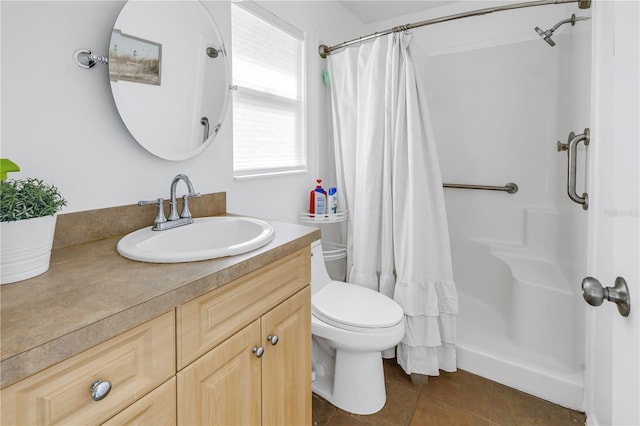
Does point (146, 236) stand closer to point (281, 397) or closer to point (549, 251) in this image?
point (281, 397)

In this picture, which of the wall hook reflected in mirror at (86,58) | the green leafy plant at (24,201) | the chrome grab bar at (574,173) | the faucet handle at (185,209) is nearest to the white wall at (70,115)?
→ the wall hook reflected in mirror at (86,58)

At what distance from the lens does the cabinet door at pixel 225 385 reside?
733 mm

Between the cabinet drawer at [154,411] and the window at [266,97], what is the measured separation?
42.9 inches

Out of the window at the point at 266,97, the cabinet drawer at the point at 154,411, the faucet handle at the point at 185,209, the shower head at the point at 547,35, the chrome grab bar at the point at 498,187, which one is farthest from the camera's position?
the chrome grab bar at the point at 498,187

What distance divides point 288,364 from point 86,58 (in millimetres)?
1154

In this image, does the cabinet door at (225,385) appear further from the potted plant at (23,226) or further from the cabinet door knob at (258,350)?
the potted plant at (23,226)

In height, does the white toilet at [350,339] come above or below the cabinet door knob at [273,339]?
below

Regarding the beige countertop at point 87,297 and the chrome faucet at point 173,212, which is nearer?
the beige countertop at point 87,297

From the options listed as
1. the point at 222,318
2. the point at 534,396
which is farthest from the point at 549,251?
the point at 222,318

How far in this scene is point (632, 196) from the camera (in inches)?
20.9

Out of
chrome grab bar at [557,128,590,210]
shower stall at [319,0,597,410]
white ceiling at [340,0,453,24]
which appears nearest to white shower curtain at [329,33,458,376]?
shower stall at [319,0,597,410]

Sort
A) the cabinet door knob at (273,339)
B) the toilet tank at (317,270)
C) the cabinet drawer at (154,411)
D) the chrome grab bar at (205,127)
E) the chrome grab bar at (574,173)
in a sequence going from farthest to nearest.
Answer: the toilet tank at (317,270)
the chrome grab bar at (574,173)
the chrome grab bar at (205,127)
the cabinet door knob at (273,339)
the cabinet drawer at (154,411)

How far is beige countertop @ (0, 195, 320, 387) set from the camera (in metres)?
0.48

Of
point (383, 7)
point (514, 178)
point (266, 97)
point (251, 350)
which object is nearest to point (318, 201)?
point (266, 97)
